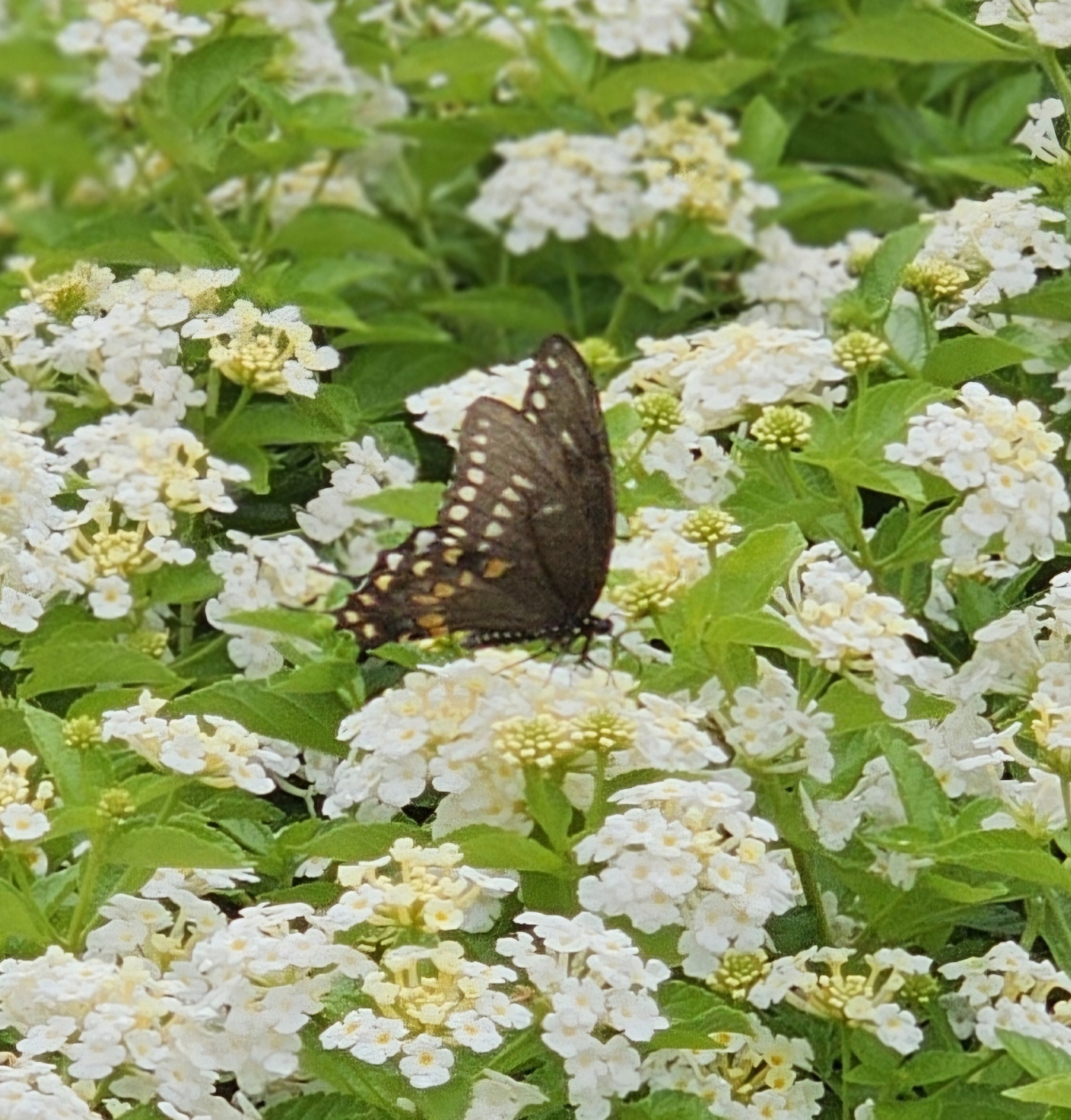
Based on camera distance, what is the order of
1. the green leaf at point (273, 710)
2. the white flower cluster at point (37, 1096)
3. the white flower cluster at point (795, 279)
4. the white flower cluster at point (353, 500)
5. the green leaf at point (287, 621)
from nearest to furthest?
the white flower cluster at point (37, 1096) < the green leaf at point (273, 710) < the green leaf at point (287, 621) < the white flower cluster at point (353, 500) < the white flower cluster at point (795, 279)

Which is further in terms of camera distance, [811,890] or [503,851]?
[811,890]

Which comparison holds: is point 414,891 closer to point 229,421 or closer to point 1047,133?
point 229,421

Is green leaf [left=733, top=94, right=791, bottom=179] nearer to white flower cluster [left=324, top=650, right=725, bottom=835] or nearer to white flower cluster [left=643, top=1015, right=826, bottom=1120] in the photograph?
white flower cluster [left=324, top=650, right=725, bottom=835]

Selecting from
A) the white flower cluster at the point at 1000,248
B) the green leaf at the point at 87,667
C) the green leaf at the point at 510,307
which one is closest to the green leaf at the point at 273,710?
the green leaf at the point at 87,667

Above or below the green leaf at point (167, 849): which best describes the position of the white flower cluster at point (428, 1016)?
below

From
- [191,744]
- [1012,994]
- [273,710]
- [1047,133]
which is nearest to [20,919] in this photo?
[191,744]

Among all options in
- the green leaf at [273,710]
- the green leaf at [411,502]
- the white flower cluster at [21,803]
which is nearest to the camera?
the white flower cluster at [21,803]

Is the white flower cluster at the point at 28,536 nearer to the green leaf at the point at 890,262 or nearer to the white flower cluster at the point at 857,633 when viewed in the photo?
the white flower cluster at the point at 857,633
